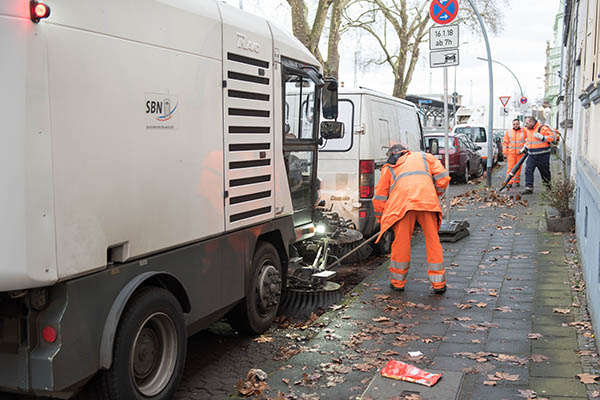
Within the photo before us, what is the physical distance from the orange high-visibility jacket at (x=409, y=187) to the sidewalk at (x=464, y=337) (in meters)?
0.91

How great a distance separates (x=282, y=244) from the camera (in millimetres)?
6223

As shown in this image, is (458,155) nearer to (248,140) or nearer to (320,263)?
(320,263)

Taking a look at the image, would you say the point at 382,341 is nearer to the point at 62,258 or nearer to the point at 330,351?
the point at 330,351

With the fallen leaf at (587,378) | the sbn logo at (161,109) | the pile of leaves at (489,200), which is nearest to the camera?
the sbn logo at (161,109)

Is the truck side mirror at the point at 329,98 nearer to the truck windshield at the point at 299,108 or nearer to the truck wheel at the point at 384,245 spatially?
the truck windshield at the point at 299,108

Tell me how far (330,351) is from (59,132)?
9.54 feet

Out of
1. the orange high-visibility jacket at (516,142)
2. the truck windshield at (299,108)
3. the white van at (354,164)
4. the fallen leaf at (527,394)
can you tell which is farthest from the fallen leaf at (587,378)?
the orange high-visibility jacket at (516,142)

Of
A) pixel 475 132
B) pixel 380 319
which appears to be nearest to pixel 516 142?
pixel 475 132

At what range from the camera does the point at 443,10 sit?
397 inches

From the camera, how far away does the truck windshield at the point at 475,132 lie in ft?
90.3

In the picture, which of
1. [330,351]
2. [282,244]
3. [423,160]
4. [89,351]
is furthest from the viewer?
[423,160]

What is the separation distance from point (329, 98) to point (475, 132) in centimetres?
2200

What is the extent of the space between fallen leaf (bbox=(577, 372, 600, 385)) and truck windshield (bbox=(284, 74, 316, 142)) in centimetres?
322

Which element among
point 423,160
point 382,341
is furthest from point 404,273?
point 382,341
